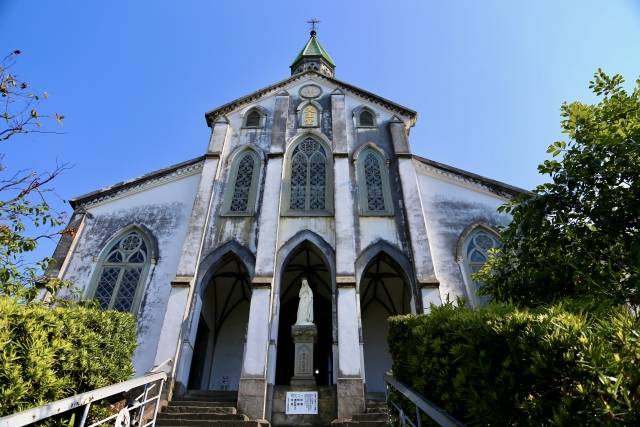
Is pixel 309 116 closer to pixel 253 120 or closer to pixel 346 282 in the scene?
pixel 253 120

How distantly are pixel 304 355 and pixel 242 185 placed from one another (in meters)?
6.35

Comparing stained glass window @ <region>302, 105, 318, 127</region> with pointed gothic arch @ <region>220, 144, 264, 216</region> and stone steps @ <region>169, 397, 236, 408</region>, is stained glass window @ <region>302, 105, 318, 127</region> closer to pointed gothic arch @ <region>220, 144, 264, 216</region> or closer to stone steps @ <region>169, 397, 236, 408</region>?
pointed gothic arch @ <region>220, 144, 264, 216</region>

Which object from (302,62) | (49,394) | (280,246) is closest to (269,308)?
(280,246)

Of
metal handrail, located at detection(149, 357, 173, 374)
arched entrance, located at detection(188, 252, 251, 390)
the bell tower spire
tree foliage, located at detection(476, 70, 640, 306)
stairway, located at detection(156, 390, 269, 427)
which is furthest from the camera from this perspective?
the bell tower spire

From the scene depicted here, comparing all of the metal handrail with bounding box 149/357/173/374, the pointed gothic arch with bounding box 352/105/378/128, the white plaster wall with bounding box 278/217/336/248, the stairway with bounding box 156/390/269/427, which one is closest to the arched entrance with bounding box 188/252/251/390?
the white plaster wall with bounding box 278/217/336/248

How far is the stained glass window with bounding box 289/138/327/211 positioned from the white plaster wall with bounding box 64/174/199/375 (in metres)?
3.41

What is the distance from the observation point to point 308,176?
13.8m

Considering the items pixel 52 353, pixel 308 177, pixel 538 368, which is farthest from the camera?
pixel 308 177

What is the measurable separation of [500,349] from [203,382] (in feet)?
37.4

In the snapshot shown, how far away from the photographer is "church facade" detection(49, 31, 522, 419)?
10.3 meters

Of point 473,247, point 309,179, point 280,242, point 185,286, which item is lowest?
point 185,286

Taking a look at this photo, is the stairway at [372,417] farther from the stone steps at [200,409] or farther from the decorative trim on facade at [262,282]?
Answer: the decorative trim on facade at [262,282]

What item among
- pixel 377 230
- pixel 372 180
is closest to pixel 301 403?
pixel 377 230

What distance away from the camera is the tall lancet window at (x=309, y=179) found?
1302 centimetres
